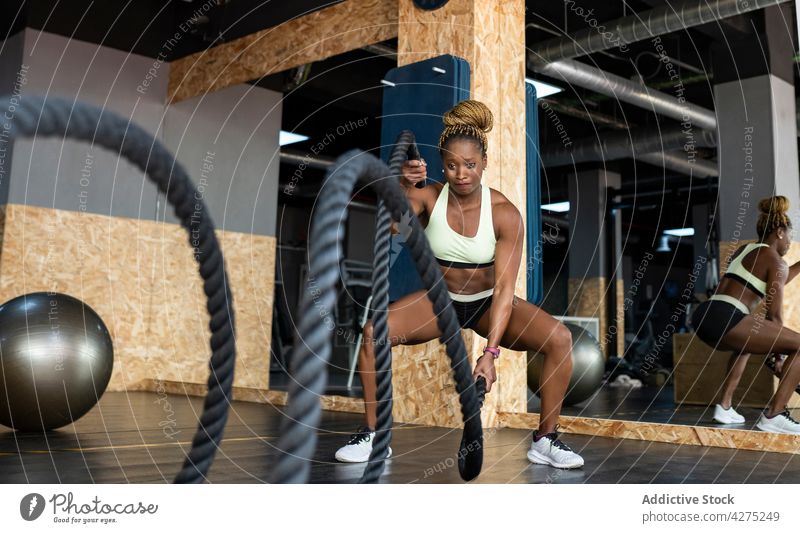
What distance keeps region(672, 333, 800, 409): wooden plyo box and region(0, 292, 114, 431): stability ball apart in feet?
13.4

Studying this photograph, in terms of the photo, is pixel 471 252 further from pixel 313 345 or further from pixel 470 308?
Result: pixel 313 345

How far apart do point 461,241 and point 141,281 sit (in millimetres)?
4195

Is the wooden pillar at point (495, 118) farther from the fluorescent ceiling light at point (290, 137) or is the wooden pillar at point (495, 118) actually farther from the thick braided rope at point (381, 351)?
the fluorescent ceiling light at point (290, 137)

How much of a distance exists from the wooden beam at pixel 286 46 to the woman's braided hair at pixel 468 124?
2.18m

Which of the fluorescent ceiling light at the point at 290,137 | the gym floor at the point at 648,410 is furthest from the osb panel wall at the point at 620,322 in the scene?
the fluorescent ceiling light at the point at 290,137

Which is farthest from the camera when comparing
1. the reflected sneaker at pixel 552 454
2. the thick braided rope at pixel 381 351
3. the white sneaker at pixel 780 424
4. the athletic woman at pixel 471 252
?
the white sneaker at pixel 780 424

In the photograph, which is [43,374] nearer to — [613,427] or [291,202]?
[613,427]

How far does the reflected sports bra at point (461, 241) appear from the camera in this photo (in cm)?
236

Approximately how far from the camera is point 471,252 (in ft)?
7.76

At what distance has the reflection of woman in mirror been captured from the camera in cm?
358

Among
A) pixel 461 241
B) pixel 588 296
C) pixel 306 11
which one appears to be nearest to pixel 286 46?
pixel 306 11

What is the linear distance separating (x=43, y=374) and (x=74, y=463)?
71 centimetres

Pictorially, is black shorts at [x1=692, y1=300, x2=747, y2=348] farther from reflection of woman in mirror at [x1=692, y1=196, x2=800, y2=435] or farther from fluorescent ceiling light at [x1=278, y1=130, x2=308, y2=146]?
fluorescent ceiling light at [x1=278, y1=130, x2=308, y2=146]

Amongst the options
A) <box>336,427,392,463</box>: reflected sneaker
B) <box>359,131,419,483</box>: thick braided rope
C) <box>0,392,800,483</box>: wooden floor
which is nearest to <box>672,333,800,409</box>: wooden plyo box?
<box>0,392,800,483</box>: wooden floor
